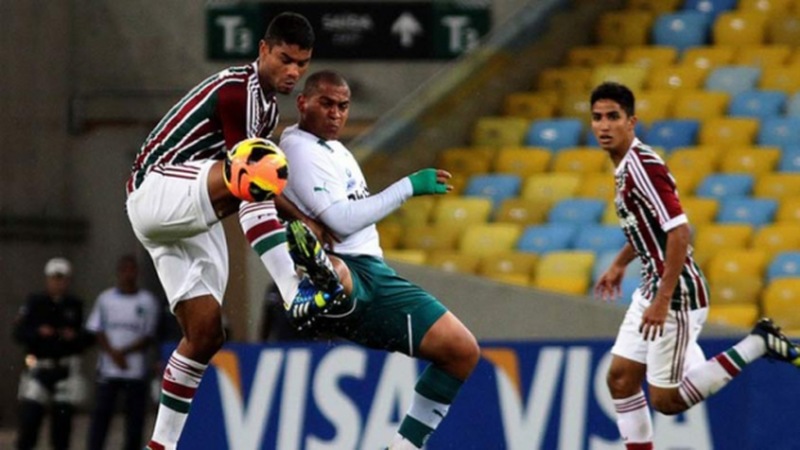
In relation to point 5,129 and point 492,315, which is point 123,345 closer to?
point 492,315

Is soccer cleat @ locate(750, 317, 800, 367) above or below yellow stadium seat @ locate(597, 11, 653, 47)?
below

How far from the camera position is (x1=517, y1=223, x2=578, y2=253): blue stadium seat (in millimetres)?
13305

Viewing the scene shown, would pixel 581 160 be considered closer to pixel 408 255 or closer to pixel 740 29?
pixel 408 255

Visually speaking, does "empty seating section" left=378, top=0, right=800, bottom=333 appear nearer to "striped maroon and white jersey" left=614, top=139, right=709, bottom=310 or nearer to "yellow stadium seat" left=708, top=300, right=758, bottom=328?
"yellow stadium seat" left=708, top=300, right=758, bottom=328

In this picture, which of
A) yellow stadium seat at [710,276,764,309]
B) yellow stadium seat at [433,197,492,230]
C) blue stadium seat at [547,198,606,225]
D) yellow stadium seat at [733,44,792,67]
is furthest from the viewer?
yellow stadium seat at [733,44,792,67]

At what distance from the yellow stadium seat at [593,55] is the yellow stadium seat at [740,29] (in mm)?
797

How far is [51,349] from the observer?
14.3 m

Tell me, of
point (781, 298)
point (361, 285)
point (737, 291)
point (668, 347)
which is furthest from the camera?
point (737, 291)

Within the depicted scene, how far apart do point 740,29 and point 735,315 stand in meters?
3.60

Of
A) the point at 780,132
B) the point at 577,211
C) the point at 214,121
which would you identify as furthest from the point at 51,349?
the point at 214,121

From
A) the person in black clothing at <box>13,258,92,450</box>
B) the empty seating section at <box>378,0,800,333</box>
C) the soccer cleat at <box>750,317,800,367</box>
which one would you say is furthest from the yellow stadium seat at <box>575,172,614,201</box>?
the soccer cleat at <box>750,317,800,367</box>

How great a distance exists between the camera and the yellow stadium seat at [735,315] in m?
11.9

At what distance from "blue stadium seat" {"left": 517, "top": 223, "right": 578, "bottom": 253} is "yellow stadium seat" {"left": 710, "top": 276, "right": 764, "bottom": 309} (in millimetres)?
1380

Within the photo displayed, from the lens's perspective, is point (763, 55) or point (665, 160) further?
point (763, 55)
